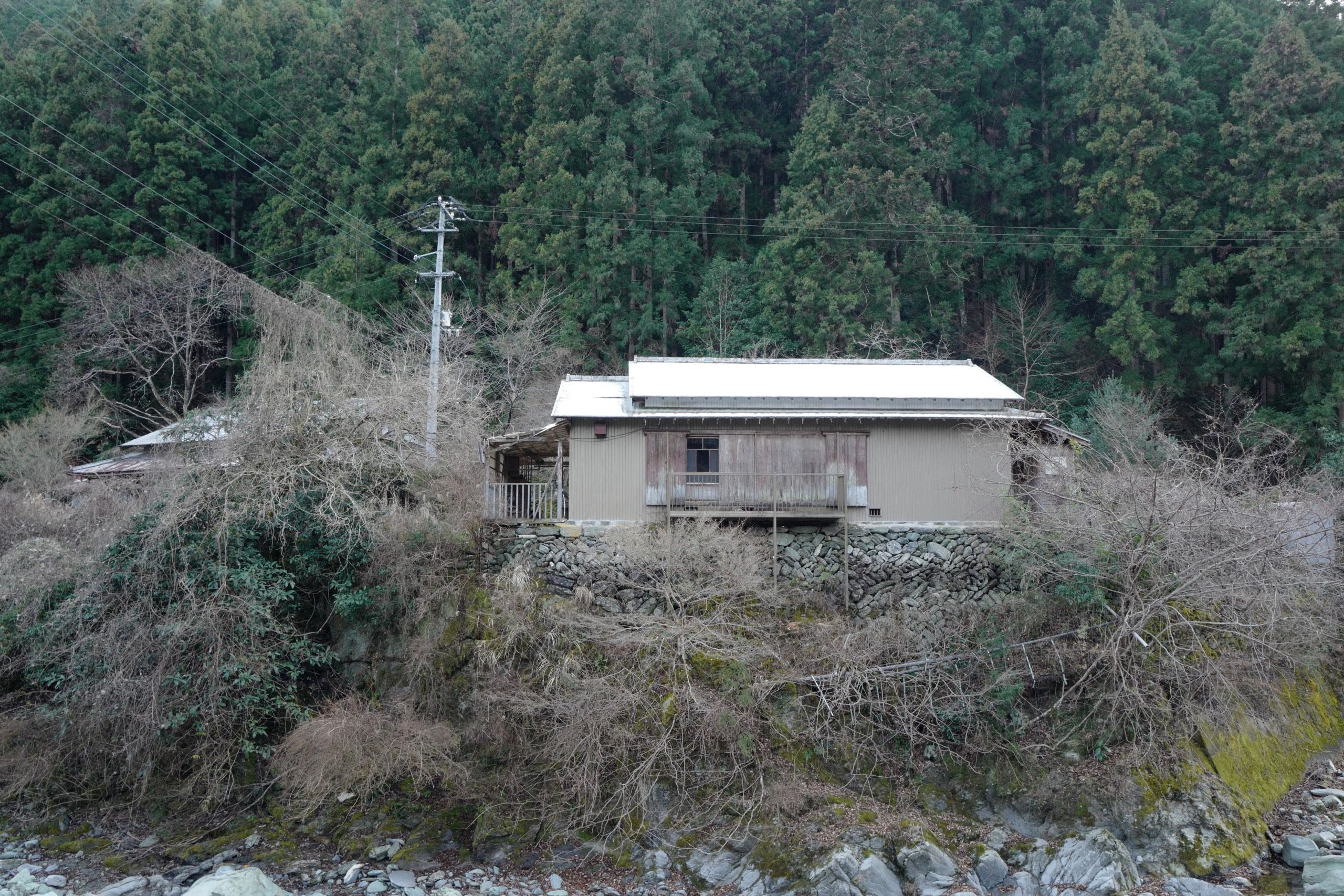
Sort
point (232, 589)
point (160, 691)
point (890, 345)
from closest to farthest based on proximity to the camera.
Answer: point (160, 691), point (232, 589), point (890, 345)

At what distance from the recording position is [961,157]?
31.7 meters

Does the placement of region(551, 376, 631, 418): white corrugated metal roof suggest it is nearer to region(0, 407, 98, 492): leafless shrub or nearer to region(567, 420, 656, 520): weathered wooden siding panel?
region(567, 420, 656, 520): weathered wooden siding panel

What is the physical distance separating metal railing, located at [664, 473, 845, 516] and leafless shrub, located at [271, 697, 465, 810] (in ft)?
19.1

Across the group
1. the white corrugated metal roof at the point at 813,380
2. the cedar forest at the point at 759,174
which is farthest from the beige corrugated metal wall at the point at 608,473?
the cedar forest at the point at 759,174

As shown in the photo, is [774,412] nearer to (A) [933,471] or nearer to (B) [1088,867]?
(A) [933,471]

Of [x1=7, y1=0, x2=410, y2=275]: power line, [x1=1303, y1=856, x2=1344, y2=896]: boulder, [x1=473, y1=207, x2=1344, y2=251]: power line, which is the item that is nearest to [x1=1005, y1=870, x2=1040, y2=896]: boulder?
[x1=1303, y1=856, x2=1344, y2=896]: boulder

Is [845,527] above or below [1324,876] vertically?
above

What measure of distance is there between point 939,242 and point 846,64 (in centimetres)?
664

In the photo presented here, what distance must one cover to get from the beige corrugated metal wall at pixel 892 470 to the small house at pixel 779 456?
2 centimetres

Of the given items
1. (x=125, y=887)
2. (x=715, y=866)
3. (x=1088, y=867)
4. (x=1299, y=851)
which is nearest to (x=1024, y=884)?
(x=1088, y=867)

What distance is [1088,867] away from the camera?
1301cm

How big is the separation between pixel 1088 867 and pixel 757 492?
7.86m

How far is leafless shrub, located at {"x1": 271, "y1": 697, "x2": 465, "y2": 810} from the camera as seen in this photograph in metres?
14.5

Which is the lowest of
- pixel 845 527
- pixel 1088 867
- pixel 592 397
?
pixel 1088 867
